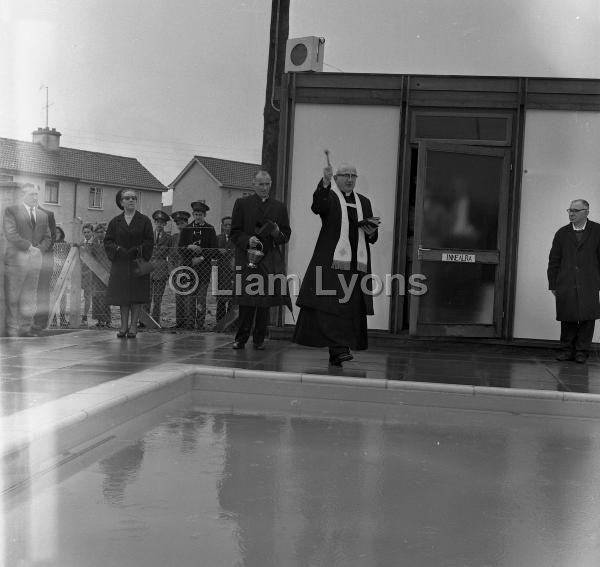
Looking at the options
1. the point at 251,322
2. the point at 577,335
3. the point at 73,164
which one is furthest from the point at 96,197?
the point at 577,335

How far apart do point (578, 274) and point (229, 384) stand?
3998mm

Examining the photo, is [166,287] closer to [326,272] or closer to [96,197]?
[326,272]

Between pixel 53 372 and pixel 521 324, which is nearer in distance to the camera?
pixel 53 372

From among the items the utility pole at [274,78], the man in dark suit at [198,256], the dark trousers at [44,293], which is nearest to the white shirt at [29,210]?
the dark trousers at [44,293]

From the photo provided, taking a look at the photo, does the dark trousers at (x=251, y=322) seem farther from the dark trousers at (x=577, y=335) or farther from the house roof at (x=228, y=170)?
the house roof at (x=228, y=170)

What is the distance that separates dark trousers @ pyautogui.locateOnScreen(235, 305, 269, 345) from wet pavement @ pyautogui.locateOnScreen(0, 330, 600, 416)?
0.16 meters

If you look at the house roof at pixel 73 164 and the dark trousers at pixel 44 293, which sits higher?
the house roof at pixel 73 164

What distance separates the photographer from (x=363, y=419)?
6.69 m

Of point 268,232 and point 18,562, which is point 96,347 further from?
point 18,562

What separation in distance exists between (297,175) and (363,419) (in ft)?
15.4

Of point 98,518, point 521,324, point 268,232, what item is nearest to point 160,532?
point 98,518

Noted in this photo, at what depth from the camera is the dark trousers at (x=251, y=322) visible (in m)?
9.58

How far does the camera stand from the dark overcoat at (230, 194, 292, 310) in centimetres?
941

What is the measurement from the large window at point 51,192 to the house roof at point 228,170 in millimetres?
11314
